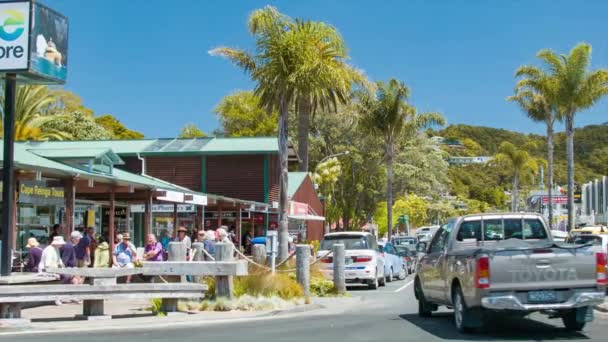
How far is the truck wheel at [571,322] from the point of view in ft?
39.9

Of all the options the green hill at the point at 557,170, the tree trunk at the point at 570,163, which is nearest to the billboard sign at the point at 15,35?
the tree trunk at the point at 570,163

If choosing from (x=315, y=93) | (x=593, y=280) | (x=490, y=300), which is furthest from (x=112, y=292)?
(x=315, y=93)

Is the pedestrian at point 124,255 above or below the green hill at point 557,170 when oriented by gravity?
below

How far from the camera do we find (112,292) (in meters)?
14.4

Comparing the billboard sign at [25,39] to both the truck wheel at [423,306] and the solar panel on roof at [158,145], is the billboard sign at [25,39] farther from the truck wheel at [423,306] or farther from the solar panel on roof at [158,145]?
the solar panel on roof at [158,145]

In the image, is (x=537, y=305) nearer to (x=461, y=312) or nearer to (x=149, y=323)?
(x=461, y=312)

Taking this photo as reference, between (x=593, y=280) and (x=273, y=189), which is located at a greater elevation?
(x=273, y=189)

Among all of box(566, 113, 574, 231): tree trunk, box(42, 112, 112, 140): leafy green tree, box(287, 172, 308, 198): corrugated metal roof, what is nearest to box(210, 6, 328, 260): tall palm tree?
box(287, 172, 308, 198): corrugated metal roof

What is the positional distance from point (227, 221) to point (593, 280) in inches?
1309

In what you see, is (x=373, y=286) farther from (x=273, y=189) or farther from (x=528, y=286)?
(x=273, y=189)

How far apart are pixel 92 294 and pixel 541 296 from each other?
7945 mm

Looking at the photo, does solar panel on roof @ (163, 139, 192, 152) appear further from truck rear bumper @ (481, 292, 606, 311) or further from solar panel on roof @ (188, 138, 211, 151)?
truck rear bumper @ (481, 292, 606, 311)

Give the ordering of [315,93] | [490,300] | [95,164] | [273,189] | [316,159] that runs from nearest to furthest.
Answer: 1. [490,300]
2. [95,164]
3. [315,93]
4. [273,189]
5. [316,159]

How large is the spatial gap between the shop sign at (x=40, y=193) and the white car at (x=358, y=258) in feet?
26.8
